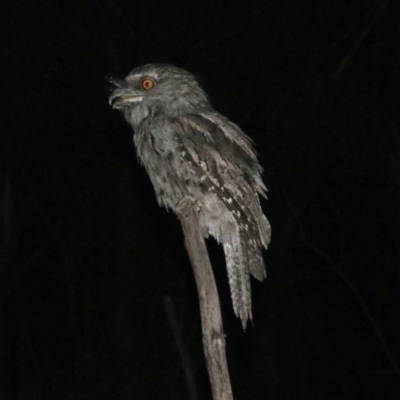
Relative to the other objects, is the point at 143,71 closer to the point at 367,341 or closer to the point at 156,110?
the point at 156,110

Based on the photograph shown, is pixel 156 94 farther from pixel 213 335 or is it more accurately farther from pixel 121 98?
pixel 213 335

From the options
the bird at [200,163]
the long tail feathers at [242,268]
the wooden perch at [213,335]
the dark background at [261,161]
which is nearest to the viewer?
the wooden perch at [213,335]

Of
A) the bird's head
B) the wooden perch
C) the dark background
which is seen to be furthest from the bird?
the dark background

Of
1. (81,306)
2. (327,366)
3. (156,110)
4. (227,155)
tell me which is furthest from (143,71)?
(81,306)

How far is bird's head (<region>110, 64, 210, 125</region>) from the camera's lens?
4344 mm

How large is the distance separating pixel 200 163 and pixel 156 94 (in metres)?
0.54

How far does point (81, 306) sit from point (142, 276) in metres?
3.78

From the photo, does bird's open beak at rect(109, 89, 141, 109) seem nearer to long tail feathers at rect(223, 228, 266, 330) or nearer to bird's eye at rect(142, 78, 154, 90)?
bird's eye at rect(142, 78, 154, 90)

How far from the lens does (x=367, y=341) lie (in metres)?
11.5

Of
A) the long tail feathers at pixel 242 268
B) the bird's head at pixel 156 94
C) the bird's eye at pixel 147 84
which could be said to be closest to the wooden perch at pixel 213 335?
the long tail feathers at pixel 242 268

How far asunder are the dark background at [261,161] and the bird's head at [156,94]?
283 cm

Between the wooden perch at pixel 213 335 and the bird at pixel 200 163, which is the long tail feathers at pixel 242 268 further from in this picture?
the wooden perch at pixel 213 335

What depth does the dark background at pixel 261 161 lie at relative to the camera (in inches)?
331

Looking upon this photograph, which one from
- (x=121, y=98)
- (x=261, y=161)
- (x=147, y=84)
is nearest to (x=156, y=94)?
(x=147, y=84)
